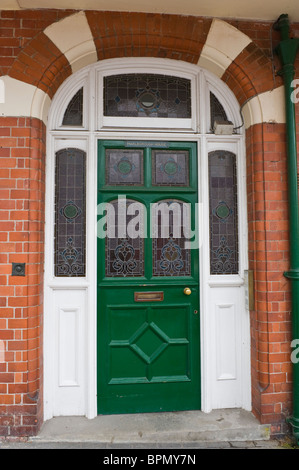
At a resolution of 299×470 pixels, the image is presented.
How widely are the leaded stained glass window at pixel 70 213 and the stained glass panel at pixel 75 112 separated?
27cm

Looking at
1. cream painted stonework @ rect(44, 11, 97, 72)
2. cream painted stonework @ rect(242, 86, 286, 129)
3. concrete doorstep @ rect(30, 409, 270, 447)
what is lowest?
concrete doorstep @ rect(30, 409, 270, 447)

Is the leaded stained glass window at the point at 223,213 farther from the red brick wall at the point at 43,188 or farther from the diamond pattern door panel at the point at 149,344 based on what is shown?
the diamond pattern door panel at the point at 149,344

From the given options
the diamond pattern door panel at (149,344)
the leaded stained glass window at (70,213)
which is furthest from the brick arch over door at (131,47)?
the diamond pattern door panel at (149,344)

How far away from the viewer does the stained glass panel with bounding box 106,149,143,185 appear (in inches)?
126

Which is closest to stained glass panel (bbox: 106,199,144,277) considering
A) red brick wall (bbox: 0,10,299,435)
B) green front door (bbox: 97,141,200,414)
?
green front door (bbox: 97,141,200,414)

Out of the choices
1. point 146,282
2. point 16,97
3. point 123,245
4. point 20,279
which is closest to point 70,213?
point 123,245

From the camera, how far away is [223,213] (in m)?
3.25

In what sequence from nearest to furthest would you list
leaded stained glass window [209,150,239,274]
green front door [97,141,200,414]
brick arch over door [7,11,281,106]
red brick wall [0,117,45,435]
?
red brick wall [0,117,45,435] → brick arch over door [7,11,281,106] → green front door [97,141,200,414] → leaded stained glass window [209,150,239,274]

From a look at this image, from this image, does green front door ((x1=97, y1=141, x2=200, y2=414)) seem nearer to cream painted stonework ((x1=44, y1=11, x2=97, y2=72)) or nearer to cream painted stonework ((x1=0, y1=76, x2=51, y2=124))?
cream painted stonework ((x1=0, y1=76, x2=51, y2=124))

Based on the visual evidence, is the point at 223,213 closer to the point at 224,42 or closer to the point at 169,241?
the point at 169,241

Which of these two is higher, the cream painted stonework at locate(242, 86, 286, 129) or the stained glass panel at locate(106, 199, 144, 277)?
the cream painted stonework at locate(242, 86, 286, 129)

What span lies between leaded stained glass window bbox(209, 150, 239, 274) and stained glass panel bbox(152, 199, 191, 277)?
0.91ft

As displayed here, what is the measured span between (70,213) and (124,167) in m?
0.69

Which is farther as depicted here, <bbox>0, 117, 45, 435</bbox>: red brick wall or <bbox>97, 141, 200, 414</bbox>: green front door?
<bbox>97, 141, 200, 414</bbox>: green front door
